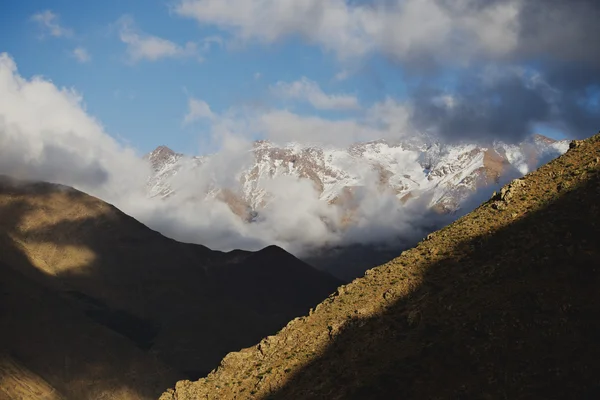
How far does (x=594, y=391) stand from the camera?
33375 millimetres

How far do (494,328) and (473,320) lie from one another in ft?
9.04

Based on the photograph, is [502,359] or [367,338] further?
[367,338]

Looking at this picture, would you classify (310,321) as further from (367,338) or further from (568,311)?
(568,311)

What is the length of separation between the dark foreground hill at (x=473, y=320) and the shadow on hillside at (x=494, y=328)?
0.10 metres

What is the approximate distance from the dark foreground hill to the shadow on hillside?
103 millimetres

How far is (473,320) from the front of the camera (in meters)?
49.4

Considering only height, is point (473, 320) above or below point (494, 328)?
above

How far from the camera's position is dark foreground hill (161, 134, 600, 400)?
42.2 meters

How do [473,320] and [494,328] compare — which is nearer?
[494,328]

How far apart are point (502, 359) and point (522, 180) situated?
1239 inches

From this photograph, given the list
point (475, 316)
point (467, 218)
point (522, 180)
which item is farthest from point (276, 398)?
point (522, 180)

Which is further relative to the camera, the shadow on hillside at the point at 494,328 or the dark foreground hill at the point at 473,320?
the dark foreground hill at the point at 473,320

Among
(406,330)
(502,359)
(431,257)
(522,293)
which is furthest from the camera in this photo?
(431,257)

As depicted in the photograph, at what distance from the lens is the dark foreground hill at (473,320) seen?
4225cm
